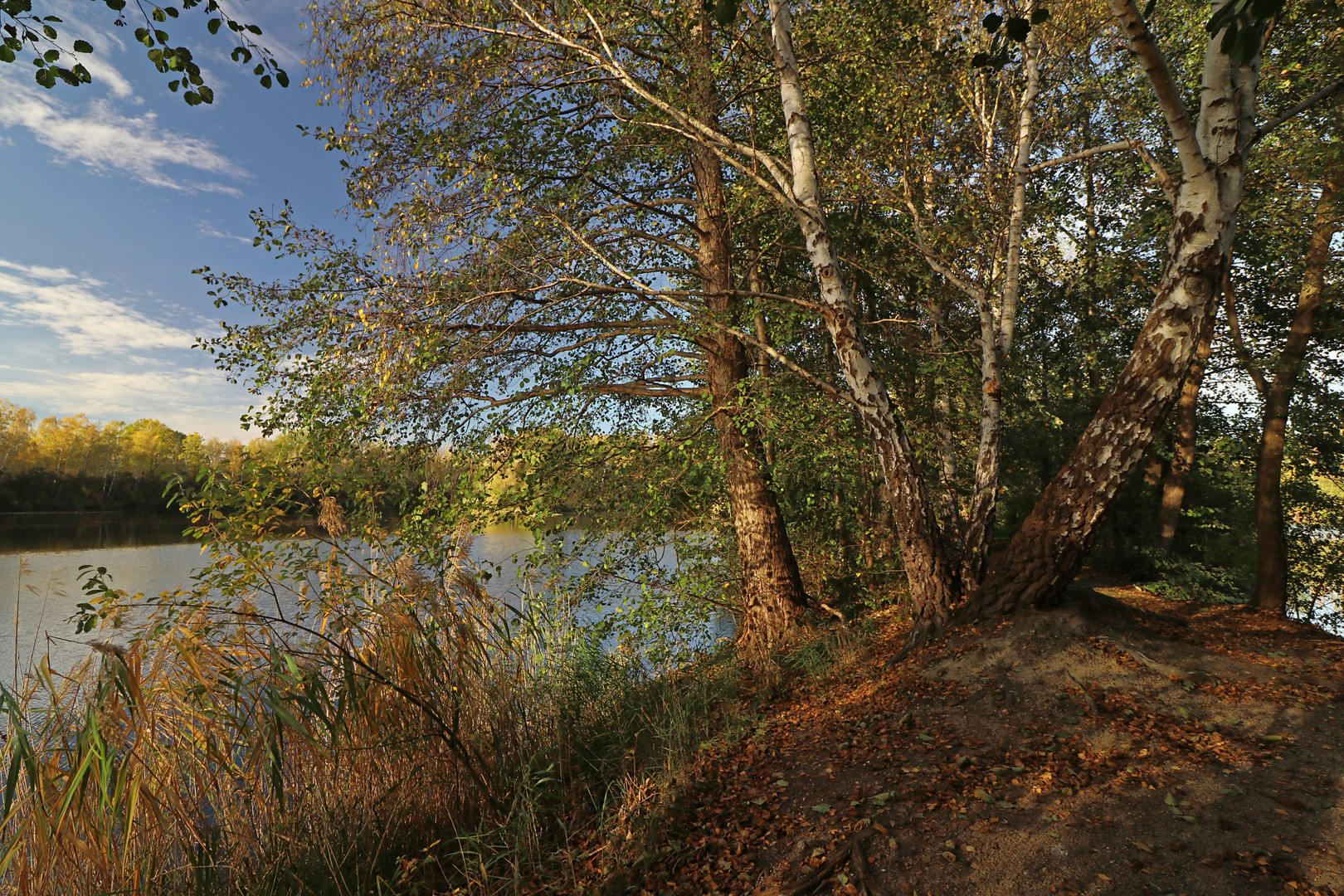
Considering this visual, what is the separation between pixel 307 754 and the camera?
11.3ft

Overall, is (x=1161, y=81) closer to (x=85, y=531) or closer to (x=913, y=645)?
(x=913, y=645)

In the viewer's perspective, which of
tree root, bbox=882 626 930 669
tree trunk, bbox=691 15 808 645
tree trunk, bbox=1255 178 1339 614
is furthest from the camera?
tree trunk, bbox=1255 178 1339 614

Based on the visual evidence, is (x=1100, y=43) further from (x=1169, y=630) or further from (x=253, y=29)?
(x=253, y=29)

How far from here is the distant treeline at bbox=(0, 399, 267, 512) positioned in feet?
136

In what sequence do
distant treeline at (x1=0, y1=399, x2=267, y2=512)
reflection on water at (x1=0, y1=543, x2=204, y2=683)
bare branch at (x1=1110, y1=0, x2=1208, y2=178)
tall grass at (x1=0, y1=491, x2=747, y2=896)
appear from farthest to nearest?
1. distant treeline at (x1=0, y1=399, x2=267, y2=512)
2. reflection on water at (x1=0, y1=543, x2=204, y2=683)
3. bare branch at (x1=1110, y1=0, x2=1208, y2=178)
4. tall grass at (x1=0, y1=491, x2=747, y2=896)

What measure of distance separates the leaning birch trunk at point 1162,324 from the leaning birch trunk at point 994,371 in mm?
495

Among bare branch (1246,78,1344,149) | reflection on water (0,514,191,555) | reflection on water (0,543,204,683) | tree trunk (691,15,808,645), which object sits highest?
bare branch (1246,78,1344,149)

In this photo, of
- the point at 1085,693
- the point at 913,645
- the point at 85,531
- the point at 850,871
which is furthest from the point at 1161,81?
the point at 85,531

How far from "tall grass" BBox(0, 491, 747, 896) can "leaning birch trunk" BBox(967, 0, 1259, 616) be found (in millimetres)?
2949


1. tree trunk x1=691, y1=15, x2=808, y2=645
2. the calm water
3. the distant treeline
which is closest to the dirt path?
tree trunk x1=691, y1=15, x2=808, y2=645

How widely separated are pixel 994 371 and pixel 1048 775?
3509mm

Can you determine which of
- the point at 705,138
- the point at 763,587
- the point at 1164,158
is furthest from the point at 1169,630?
the point at 1164,158

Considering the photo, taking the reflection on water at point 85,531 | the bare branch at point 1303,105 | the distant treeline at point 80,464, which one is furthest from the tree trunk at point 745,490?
the distant treeline at point 80,464

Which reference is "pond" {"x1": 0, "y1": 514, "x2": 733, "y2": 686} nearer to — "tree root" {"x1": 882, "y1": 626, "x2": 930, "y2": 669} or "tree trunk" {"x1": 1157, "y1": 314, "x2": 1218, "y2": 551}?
"tree root" {"x1": 882, "y1": 626, "x2": 930, "y2": 669}
